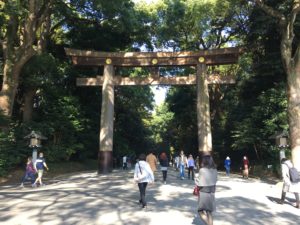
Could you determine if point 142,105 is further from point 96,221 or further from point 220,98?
point 96,221

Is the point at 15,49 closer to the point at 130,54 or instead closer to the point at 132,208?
the point at 130,54

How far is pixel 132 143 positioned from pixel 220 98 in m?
14.5

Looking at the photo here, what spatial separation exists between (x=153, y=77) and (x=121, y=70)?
→ 10400mm

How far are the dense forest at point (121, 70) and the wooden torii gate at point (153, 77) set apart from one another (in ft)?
8.45

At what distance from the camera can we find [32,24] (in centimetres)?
2020

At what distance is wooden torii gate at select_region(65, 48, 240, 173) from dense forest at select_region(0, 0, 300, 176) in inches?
101

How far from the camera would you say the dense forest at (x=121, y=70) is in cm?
2147

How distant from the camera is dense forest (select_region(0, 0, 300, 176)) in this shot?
70.4 ft

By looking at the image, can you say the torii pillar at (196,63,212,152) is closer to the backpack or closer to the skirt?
the backpack

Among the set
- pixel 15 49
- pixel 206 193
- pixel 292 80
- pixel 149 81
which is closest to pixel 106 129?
pixel 149 81

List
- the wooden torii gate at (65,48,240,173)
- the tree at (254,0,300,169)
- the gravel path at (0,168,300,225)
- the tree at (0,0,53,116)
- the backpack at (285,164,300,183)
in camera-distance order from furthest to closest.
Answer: the wooden torii gate at (65,48,240,173) → the tree at (0,0,53,116) → the tree at (254,0,300,169) → the backpack at (285,164,300,183) → the gravel path at (0,168,300,225)

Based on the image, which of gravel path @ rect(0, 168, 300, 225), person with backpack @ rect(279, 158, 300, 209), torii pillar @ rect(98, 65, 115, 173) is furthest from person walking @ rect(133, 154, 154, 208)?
torii pillar @ rect(98, 65, 115, 173)

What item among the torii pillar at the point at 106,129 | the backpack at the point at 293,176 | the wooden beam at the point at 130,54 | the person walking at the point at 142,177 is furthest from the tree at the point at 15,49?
the backpack at the point at 293,176

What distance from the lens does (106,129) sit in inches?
891
